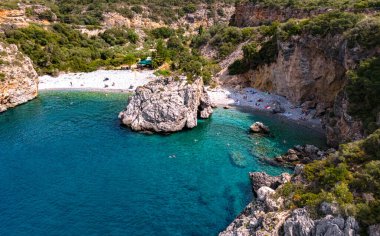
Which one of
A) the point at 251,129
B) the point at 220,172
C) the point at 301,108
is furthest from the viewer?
the point at 301,108

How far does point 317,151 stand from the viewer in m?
38.8

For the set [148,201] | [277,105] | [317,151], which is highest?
[277,105]

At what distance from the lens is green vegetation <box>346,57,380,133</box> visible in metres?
35.3

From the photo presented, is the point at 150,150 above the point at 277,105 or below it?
below

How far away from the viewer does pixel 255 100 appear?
191 ft

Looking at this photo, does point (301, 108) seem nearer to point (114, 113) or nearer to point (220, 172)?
point (220, 172)

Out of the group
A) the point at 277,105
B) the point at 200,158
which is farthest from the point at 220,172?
the point at 277,105

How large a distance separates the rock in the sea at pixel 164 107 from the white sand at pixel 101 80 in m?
18.8

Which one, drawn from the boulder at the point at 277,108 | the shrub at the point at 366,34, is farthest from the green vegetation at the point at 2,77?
the shrub at the point at 366,34

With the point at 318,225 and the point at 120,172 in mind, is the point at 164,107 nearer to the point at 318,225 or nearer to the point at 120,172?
the point at 120,172

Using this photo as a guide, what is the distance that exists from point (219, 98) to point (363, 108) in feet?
87.4

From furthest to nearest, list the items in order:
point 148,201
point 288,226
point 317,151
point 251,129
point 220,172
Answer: point 251,129 → point 317,151 → point 220,172 → point 148,201 → point 288,226

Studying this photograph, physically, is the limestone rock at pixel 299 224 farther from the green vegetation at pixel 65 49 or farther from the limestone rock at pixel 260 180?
the green vegetation at pixel 65 49

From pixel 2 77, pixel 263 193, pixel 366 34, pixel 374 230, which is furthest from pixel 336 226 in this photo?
pixel 2 77
